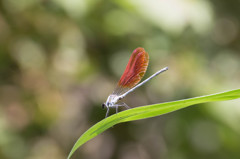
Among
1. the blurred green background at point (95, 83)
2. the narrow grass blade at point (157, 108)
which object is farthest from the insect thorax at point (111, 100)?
the blurred green background at point (95, 83)

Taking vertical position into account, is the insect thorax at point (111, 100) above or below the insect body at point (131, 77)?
below

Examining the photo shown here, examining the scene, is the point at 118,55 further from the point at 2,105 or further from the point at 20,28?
the point at 2,105

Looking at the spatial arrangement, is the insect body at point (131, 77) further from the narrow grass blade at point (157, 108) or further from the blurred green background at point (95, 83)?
the blurred green background at point (95, 83)

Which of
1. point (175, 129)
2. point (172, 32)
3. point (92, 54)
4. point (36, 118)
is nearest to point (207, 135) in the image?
point (175, 129)

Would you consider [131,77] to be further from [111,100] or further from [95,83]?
[95,83]

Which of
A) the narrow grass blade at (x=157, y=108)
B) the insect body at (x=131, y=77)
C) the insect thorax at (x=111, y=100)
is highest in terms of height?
the insect body at (x=131, y=77)

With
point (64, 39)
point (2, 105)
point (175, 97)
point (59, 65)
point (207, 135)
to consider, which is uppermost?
point (64, 39)
